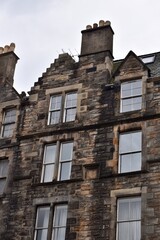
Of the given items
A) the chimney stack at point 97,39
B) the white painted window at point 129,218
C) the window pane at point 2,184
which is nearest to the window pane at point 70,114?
the chimney stack at point 97,39

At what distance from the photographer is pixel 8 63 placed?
2836 cm

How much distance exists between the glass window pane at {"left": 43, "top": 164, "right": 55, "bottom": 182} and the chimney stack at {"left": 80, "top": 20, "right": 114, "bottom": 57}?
5.94 metres

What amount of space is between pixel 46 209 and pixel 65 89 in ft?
19.7

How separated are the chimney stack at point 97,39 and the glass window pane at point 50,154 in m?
5.02

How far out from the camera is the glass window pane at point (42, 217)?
71.6 feet

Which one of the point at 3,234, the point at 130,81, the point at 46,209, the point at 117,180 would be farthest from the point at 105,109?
the point at 3,234

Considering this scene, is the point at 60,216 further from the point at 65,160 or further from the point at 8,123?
the point at 8,123

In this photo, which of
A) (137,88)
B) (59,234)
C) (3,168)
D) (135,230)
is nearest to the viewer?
(135,230)

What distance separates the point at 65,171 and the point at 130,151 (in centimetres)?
296

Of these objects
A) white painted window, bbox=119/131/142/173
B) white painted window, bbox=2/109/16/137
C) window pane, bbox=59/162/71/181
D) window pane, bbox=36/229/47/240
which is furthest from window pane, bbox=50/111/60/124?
window pane, bbox=36/229/47/240

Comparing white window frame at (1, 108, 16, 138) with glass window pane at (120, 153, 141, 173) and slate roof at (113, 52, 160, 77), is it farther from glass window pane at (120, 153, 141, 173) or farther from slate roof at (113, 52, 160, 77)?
glass window pane at (120, 153, 141, 173)

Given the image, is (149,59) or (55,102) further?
(149,59)

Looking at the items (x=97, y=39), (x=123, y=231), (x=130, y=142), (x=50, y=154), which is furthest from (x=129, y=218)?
(x=97, y=39)

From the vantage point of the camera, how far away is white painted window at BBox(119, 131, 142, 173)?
859 inches
